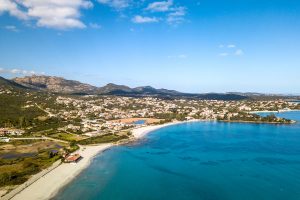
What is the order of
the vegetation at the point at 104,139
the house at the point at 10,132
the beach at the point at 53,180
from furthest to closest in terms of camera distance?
the house at the point at 10,132
the vegetation at the point at 104,139
the beach at the point at 53,180

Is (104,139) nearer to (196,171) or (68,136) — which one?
(68,136)

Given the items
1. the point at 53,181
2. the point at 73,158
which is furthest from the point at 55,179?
the point at 73,158

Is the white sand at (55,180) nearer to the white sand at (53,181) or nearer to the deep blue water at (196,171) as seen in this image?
the white sand at (53,181)

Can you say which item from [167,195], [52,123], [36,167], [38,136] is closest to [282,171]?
[167,195]

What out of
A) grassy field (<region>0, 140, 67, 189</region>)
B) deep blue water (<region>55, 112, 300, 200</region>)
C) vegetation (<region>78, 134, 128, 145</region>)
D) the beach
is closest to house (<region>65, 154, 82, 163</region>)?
the beach

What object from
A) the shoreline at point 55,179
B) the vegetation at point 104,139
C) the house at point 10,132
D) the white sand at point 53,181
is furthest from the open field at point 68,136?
the white sand at point 53,181

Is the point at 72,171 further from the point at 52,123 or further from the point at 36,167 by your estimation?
the point at 52,123

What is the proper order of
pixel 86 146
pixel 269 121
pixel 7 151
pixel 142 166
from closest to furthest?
pixel 142 166 → pixel 7 151 → pixel 86 146 → pixel 269 121
